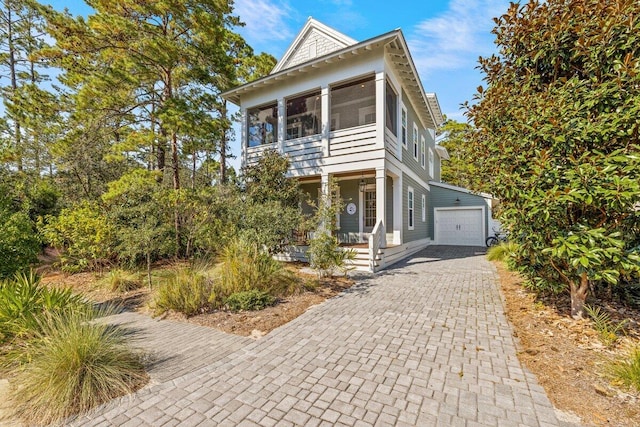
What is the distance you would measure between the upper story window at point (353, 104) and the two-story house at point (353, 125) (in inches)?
1.6

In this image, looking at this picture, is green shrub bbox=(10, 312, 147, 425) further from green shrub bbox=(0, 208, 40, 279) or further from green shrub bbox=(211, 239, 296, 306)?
green shrub bbox=(0, 208, 40, 279)

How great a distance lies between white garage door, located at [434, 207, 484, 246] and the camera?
1602cm

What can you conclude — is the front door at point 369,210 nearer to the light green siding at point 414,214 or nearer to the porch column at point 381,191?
the light green siding at point 414,214

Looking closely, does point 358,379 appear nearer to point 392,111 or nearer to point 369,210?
point 369,210

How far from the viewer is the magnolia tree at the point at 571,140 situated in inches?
131

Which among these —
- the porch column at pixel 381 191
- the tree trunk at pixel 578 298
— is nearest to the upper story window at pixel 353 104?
the porch column at pixel 381 191

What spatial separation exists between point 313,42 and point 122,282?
Result: 11.7 m

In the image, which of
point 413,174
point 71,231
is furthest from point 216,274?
point 413,174

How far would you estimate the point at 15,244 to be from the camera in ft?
16.8

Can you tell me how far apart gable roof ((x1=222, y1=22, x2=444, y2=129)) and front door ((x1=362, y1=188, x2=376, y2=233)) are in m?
4.73

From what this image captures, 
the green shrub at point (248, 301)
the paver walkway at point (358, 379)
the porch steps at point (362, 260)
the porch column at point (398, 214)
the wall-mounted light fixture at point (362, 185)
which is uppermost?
the wall-mounted light fixture at point (362, 185)

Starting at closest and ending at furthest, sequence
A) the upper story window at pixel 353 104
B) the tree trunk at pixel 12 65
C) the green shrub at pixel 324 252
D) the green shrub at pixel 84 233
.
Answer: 1. the green shrub at pixel 324 252
2. the green shrub at pixel 84 233
3. the upper story window at pixel 353 104
4. the tree trunk at pixel 12 65

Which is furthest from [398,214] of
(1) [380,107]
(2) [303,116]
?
(2) [303,116]

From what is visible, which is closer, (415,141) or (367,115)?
(367,115)
